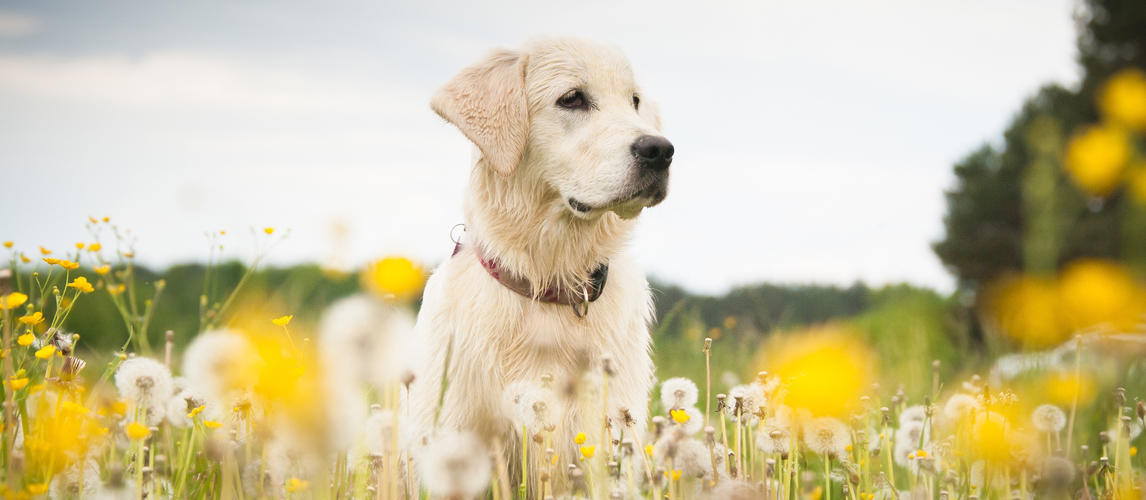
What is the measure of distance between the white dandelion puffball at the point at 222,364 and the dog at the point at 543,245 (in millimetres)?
1070

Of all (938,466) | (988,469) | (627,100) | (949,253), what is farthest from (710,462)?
(949,253)

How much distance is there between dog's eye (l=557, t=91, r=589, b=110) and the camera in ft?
10.6

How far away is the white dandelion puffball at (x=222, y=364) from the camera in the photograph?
5.81 ft

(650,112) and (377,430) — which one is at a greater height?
(650,112)

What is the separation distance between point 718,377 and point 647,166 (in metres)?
4.17

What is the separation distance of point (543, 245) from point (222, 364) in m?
1.69

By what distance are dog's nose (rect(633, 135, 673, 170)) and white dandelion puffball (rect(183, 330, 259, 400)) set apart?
1.65 metres

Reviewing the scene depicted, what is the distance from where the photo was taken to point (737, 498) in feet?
5.04

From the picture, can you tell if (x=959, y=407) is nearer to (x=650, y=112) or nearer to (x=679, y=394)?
(x=679, y=394)

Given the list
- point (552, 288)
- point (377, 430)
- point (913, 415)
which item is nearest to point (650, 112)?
point (552, 288)

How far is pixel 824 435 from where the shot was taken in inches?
80.5

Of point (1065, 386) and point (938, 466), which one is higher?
point (1065, 386)

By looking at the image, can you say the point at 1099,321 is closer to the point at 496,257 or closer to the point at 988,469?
the point at 988,469

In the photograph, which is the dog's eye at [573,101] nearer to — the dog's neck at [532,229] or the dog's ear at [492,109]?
the dog's ear at [492,109]
